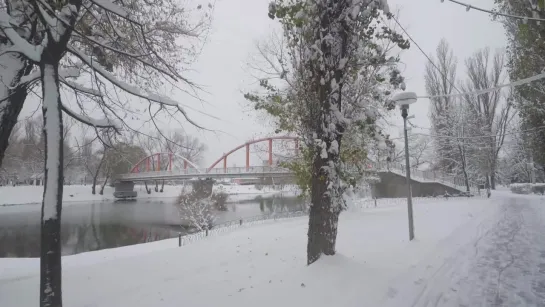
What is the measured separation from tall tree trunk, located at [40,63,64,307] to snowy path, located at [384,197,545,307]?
4123 millimetres

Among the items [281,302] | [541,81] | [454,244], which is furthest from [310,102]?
[541,81]

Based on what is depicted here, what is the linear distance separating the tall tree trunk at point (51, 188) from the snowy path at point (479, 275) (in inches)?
162

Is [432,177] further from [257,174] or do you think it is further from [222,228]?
[222,228]

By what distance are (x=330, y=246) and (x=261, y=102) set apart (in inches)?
224

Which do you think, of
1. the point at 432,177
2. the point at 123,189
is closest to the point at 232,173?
the point at 432,177

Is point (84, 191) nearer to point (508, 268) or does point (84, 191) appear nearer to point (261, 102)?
point (261, 102)

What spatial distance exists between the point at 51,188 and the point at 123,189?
56099 mm

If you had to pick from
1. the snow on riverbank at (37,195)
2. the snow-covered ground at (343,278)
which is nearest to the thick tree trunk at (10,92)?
the snow-covered ground at (343,278)

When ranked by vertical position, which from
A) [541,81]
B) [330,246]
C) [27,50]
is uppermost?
[541,81]

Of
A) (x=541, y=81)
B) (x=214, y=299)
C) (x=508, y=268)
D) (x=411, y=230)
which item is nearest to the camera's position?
(x=214, y=299)

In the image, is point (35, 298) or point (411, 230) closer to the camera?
point (35, 298)

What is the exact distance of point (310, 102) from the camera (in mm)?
5105

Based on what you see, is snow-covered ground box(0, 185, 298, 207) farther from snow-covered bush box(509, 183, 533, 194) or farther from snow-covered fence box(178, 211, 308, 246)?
snow-covered bush box(509, 183, 533, 194)

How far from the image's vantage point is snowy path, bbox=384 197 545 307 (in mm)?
3871
